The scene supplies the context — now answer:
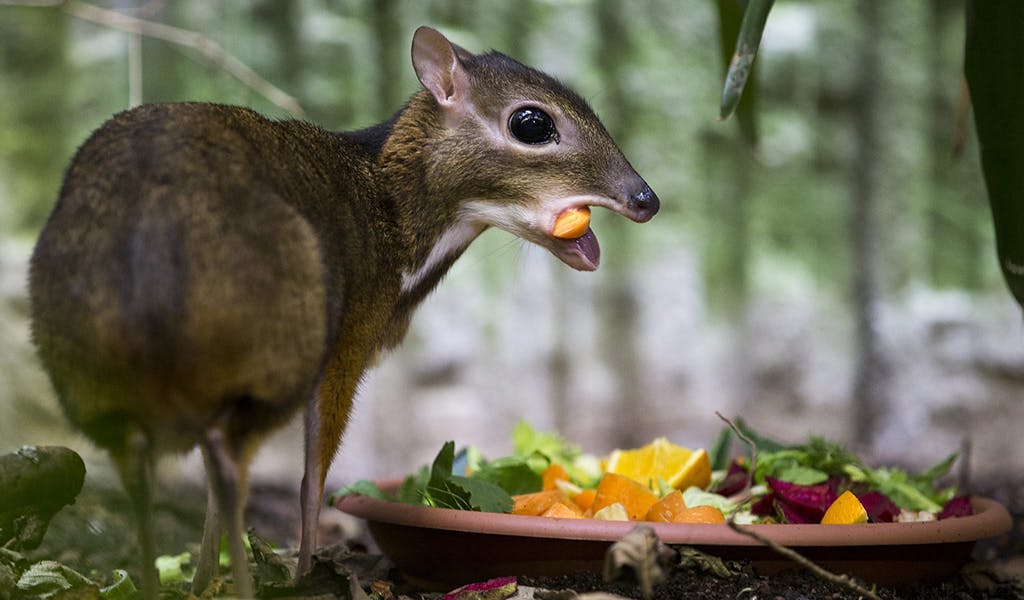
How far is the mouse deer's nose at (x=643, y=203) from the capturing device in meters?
2.86

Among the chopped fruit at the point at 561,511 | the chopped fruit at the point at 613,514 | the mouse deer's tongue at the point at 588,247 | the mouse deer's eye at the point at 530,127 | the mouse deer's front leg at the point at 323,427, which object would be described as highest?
the mouse deer's eye at the point at 530,127

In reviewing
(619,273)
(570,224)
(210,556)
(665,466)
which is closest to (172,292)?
(210,556)

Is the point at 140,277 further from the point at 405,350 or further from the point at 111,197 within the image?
the point at 405,350

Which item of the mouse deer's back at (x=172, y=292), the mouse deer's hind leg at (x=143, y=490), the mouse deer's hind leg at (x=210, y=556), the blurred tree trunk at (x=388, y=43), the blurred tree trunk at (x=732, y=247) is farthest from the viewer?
the blurred tree trunk at (x=732, y=247)

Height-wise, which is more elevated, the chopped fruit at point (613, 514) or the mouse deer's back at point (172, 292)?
the mouse deer's back at point (172, 292)

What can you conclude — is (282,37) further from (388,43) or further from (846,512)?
(846,512)

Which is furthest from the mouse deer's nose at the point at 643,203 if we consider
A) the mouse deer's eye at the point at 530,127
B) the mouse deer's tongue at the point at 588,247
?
the mouse deer's eye at the point at 530,127

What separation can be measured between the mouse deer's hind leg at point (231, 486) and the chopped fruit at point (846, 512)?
4.42 ft

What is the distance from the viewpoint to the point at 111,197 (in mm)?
1768

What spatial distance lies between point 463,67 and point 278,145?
32.8 inches

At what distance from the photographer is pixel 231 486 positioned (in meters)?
1.77

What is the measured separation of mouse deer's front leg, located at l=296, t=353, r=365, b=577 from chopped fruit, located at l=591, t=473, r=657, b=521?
2.18ft

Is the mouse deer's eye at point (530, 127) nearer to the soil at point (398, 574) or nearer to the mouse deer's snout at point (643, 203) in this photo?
the mouse deer's snout at point (643, 203)

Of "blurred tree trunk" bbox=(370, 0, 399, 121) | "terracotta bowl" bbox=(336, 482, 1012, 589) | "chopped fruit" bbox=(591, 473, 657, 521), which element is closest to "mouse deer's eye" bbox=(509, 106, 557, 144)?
"chopped fruit" bbox=(591, 473, 657, 521)
